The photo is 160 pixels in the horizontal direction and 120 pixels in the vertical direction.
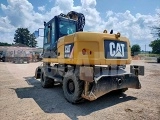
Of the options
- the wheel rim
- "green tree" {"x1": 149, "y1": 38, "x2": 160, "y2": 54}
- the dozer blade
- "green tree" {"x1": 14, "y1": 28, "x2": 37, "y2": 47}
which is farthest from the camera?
"green tree" {"x1": 14, "y1": 28, "x2": 37, "y2": 47}

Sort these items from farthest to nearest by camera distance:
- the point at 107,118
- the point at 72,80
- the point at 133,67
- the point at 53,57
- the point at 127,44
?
1. the point at 53,57
2. the point at 133,67
3. the point at 127,44
4. the point at 72,80
5. the point at 107,118

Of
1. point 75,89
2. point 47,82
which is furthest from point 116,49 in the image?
point 47,82

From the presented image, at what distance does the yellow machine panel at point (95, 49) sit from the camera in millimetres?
5730

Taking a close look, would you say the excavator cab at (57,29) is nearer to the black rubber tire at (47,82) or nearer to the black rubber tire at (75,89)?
the black rubber tire at (47,82)

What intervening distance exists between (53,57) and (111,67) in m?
2.65

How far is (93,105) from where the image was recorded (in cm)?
593

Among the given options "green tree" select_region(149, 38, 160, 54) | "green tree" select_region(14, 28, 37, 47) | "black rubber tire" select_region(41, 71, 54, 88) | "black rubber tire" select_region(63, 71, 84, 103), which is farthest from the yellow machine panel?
"green tree" select_region(14, 28, 37, 47)

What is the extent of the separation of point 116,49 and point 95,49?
88 centimetres

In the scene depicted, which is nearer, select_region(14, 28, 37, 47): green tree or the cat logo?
the cat logo

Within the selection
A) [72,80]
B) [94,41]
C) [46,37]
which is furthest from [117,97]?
[46,37]

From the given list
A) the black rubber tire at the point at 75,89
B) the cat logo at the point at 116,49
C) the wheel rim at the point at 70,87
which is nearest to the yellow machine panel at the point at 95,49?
the cat logo at the point at 116,49

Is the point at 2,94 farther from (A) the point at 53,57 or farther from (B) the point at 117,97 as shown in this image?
(B) the point at 117,97

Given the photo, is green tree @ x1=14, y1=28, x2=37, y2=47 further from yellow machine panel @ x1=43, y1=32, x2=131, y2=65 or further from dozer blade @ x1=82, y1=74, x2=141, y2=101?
dozer blade @ x1=82, y1=74, x2=141, y2=101

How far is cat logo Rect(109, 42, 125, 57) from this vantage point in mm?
6094
